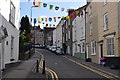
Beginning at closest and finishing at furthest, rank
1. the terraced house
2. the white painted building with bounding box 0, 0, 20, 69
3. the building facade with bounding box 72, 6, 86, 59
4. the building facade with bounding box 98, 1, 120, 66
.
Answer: the white painted building with bounding box 0, 0, 20, 69 → the building facade with bounding box 98, 1, 120, 66 → the terraced house → the building facade with bounding box 72, 6, 86, 59

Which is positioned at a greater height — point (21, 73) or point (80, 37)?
point (80, 37)

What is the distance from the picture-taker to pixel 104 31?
2055 centimetres

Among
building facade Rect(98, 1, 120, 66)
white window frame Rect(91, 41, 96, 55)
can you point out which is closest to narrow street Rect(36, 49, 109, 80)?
building facade Rect(98, 1, 120, 66)

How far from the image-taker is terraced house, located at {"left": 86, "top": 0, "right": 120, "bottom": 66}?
57.8 ft

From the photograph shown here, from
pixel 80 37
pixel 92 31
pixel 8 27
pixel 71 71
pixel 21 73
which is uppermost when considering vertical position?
pixel 92 31

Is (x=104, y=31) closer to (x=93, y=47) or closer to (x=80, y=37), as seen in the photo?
(x=93, y=47)

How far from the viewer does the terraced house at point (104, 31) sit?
1761 cm

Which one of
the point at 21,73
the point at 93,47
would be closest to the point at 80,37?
the point at 93,47

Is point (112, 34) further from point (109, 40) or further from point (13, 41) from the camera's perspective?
point (13, 41)

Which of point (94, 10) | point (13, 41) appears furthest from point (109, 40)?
point (13, 41)

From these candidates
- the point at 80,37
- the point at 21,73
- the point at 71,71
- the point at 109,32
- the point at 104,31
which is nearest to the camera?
the point at 21,73

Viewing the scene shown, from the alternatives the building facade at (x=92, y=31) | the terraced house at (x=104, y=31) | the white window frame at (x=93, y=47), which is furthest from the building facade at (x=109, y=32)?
the white window frame at (x=93, y=47)

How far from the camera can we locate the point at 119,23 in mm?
17094

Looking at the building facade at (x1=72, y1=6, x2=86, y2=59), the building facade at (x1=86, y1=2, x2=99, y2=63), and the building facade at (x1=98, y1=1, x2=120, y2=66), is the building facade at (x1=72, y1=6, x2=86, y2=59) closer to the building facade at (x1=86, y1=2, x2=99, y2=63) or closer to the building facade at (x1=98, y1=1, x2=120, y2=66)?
the building facade at (x1=86, y1=2, x2=99, y2=63)
